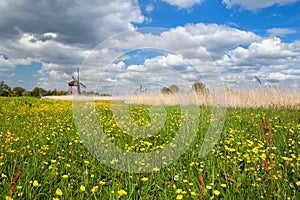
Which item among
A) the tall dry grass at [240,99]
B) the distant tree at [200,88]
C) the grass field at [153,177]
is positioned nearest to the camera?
the grass field at [153,177]

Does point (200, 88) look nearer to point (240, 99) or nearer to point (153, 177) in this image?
point (240, 99)

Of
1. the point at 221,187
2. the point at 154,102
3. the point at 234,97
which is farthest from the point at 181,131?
the point at 234,97

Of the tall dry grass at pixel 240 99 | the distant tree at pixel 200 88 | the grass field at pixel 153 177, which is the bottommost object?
the grass field at pixel 153 177

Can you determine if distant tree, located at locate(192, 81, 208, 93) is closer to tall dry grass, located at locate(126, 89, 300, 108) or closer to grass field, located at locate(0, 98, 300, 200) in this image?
tall dry grass, located at locate(126, 89, 300, 108)

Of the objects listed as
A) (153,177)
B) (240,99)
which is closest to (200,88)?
(240,99)

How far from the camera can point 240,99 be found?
1203cm

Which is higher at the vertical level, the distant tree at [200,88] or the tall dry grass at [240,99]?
the distant tree at [200,88]

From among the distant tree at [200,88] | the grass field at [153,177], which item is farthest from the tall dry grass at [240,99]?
the grass field at [153,177]

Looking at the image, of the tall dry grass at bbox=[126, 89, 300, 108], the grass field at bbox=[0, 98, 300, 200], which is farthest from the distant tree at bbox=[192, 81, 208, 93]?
the grass field at bbox=[0, 98, 300, 200]

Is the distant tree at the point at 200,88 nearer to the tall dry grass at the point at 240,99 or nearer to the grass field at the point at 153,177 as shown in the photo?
the tall dry grass at the point at 240,99

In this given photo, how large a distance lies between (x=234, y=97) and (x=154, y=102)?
3776 mm

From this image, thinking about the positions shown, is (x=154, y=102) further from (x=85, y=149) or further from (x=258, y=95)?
(x=85, y=149)

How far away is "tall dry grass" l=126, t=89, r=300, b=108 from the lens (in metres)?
10.7

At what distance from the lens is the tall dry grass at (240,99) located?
35.0 ft
